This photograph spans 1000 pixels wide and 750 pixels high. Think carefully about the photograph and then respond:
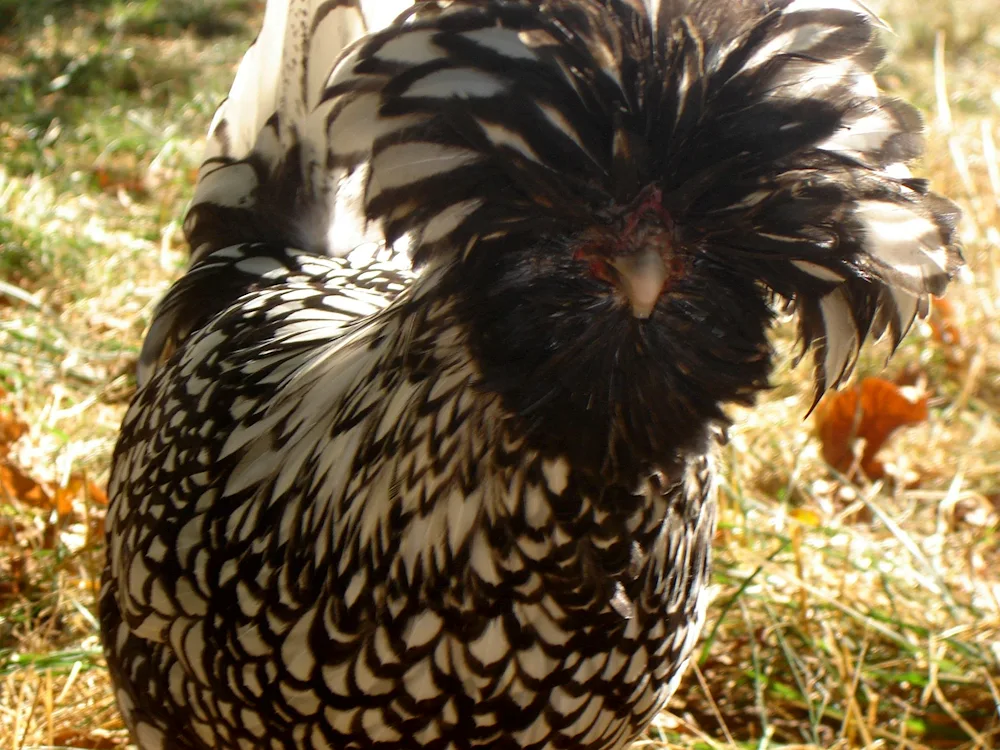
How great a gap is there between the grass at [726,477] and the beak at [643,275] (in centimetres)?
140

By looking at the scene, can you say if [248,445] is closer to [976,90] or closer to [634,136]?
[634,136]

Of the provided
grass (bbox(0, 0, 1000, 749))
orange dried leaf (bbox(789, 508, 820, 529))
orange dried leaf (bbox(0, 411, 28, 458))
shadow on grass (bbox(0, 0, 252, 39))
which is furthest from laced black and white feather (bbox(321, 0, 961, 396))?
shadow on grass (bbox(0, 0, 252, 39))

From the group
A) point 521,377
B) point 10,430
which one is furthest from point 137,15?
point 521,377

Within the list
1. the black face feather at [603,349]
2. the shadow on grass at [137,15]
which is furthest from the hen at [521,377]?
the shadow on grass at [137,15]

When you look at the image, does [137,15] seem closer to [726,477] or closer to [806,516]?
[726,477]

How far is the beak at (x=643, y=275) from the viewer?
114cm

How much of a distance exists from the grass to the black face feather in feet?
3.98

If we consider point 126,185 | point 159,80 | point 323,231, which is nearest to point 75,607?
point 323,231

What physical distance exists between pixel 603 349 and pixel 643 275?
0.44ft

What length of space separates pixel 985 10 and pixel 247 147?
21.0 ft

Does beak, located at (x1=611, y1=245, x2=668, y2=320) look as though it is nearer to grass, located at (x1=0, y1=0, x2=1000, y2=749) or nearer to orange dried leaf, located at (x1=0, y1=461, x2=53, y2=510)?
grass, located at (x1=0, y1=0, x2=1000, y2=749)

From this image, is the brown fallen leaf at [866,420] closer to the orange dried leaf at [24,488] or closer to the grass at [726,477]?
the grass at [726,477]

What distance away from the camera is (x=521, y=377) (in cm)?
125

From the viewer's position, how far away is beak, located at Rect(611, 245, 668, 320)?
114 cm
